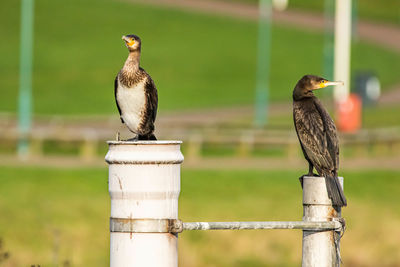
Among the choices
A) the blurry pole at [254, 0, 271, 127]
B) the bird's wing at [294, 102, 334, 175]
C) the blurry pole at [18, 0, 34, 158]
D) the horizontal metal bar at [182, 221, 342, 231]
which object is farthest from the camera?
the blurry pole at [254, 0, 271, 127]

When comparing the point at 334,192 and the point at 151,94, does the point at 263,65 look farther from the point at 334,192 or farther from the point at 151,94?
the point at 334,192

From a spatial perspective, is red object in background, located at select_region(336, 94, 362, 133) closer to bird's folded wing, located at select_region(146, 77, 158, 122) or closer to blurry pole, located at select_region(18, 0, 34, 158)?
blurry pole, located at select_region(18, 0, 34, 158)

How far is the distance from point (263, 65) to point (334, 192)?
51377mm

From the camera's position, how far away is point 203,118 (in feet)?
159

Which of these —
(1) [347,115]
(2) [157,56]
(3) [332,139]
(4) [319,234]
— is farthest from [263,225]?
(2) [157,56]

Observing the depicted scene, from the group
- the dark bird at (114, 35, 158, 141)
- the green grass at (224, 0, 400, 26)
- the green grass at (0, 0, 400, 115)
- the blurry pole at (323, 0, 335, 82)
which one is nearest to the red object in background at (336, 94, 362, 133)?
the green grass at (0, 0, 400, 115)

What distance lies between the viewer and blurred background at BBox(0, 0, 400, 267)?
764 inches

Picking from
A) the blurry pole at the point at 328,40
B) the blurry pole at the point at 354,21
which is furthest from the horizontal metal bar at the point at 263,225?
the blurry pole at the point at 354,21

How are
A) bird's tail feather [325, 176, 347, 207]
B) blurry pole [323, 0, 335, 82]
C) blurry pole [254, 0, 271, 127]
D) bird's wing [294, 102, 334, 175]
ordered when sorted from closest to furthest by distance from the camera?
bird's tail feather [325, 176, 347, 207] < bird's wing [294, 102, 334, 175] < blurry pole [254, 0, 271, 127] < blurry pole [323, 0, 335, 82]

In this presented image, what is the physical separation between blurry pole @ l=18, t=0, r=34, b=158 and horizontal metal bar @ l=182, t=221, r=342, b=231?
82.3 ft

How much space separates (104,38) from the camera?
6291 centimetres

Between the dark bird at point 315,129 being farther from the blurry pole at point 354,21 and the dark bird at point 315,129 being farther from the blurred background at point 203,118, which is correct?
the blurry pole at point 354,21

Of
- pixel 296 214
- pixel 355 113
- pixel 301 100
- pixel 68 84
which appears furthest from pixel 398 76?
pixel 301 100

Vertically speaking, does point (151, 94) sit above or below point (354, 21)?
below
